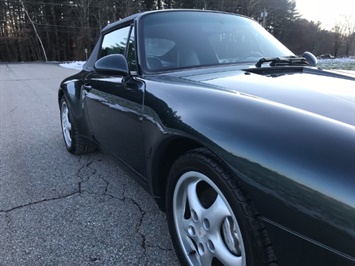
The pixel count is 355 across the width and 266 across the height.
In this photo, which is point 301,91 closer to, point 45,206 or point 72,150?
point 45,206

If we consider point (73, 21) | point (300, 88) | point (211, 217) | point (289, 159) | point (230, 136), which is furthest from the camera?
point (73, 21)

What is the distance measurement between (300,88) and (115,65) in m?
1.31

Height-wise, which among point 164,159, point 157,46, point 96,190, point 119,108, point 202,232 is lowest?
point 96,190

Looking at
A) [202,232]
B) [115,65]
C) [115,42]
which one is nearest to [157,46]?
[115,65]

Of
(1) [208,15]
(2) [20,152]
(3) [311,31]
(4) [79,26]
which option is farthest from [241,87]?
(3) [311,31]

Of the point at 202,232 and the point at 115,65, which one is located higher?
the point at 115,65

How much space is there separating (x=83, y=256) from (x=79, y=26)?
4873 centimetres

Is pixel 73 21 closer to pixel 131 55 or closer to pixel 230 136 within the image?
pixel 131 55

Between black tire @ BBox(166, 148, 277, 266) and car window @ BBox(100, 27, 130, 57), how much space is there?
1546 millimetres

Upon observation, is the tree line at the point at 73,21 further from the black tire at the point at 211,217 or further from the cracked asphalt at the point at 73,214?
the black tire at the point at 211,217

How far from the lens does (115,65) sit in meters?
2.30

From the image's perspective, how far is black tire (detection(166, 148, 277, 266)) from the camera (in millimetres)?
1210

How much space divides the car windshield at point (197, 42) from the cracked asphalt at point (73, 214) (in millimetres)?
1173

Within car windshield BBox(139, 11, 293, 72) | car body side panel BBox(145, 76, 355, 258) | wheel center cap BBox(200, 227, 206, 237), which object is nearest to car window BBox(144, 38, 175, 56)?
car windshield BBox(139, 11, 293, 72)
